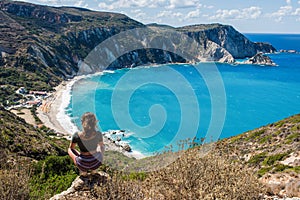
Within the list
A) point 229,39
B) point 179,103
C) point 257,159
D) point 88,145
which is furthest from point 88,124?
point 229,39

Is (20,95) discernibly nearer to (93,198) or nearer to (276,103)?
(276,103)

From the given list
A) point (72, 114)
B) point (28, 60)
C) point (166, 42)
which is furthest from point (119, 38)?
point (72, 114)

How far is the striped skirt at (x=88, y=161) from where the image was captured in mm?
5926

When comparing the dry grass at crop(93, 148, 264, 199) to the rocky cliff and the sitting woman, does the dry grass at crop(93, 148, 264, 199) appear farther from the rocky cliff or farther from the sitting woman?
the rocky cliff

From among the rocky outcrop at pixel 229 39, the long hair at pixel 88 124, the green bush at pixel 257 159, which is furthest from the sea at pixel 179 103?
the rocky outcrop at pixel 229 39

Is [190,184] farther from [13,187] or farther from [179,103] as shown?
[179,103]

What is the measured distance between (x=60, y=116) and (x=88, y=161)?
60.8m

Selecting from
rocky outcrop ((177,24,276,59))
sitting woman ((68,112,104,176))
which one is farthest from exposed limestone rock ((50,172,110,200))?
rocky outcrop ((177,24,276,59))

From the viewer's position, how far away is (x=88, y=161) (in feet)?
19.5

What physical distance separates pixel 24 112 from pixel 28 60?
35.8 meters

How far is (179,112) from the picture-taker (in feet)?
→ 235

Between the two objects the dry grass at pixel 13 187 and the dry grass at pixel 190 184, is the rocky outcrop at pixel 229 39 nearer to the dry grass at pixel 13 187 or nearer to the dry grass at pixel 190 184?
the dry grass at pixel 190 184

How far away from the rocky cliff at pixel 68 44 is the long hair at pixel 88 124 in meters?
82.4

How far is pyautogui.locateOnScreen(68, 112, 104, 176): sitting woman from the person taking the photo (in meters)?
5.80
